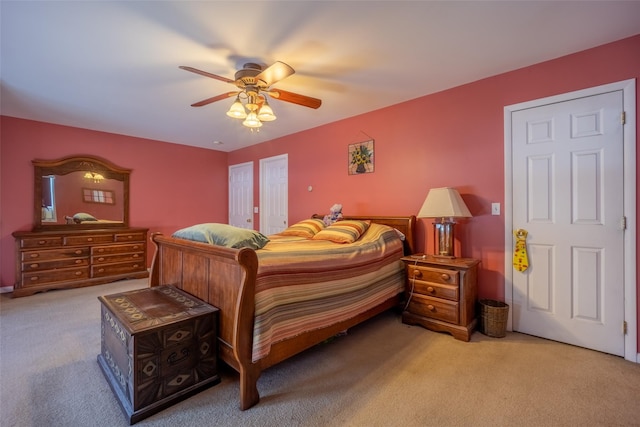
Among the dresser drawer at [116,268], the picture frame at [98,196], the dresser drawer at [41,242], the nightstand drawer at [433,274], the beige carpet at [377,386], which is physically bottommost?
the beige carpet at [377,386]

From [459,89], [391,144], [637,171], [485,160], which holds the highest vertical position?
[459,89]

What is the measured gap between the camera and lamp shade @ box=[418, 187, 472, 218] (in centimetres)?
257

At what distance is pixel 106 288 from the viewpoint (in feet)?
13.1

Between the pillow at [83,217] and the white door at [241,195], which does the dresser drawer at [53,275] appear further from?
the white door at [241,195]

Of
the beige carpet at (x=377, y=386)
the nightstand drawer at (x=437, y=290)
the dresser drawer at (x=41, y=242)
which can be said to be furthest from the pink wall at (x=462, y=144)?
the dresser drawer at (x=41, y=242)

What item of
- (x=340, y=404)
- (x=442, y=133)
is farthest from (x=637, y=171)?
(x=340, y=404)

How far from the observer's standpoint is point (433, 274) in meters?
2.60

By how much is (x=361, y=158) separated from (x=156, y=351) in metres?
3.05

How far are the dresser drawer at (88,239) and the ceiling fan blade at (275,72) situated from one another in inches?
145

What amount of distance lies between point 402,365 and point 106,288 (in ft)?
13.6

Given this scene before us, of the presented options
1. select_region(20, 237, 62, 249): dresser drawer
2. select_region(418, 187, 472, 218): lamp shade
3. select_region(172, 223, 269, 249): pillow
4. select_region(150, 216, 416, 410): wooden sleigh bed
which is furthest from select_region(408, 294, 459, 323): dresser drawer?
select_region(20, 237, 62, 249): dresser drawer

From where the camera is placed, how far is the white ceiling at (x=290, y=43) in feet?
5.93

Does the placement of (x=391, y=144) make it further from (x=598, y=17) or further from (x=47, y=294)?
(x=47, y=294)

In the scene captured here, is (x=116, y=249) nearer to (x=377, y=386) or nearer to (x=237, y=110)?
(x=237, y=110)
